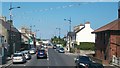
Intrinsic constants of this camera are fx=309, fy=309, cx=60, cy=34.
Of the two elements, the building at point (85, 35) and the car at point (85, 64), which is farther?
the building at point (85, 35)

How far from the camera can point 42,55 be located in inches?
2165

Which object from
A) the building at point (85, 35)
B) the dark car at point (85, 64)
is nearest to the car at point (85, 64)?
the dark car at point (85, 64)

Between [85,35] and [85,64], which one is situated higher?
[85,35]

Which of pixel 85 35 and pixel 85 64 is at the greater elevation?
pixel 85 35

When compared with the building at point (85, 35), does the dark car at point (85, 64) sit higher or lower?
lower

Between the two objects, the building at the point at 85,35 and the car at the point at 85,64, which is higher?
the building at the point at 85,35

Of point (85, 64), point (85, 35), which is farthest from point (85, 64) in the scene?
point (85, 35)

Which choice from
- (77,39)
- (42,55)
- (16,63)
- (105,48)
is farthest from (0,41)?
(77,39)

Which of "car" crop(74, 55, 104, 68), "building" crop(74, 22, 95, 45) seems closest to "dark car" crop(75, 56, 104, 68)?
"car" crop(74, 55, 104, 68)

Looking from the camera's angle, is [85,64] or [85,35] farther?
[85,35]

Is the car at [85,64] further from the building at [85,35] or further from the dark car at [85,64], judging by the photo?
the building at [85,35]

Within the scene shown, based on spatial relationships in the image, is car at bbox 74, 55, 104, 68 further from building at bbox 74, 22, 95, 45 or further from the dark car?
building at bbox 74, 22, 95, 45

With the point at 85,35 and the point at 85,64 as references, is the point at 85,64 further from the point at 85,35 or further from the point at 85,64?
the point at 85,35

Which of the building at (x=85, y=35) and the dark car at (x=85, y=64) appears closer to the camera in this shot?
the dark car at (x=85, y=64)
